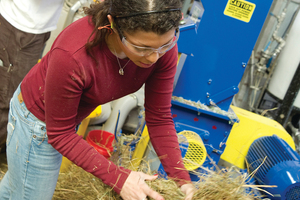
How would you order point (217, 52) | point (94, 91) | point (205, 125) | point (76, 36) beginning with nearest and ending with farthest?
1. point (76, 36)
2. point (94, 91)
3. point (217, 52)
4. point (205, 125)

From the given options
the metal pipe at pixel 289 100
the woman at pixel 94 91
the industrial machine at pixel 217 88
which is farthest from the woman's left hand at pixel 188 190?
the metal pipe at pixel 289 100

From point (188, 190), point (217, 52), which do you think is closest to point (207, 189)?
point (188, 190)

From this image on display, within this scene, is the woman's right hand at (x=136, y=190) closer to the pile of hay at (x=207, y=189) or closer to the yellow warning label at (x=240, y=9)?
the pile of hay at (x=207, y=189)

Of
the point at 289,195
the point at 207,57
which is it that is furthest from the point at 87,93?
the point at 289,195

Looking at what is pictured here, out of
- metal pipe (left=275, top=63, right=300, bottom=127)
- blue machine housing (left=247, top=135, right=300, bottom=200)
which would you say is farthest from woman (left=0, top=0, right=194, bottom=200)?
metal pipe (left=275, top=63, right=300, bottom=127)

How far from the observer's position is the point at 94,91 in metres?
1.14

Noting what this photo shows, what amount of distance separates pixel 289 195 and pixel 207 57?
47.2 inches

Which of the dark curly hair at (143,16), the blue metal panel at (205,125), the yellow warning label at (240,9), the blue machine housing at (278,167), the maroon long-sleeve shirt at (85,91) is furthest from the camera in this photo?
the blue metal panel at (205,125)

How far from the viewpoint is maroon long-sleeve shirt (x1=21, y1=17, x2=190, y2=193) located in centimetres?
101

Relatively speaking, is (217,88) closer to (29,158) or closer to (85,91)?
(85,91)

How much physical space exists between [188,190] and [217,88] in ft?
3.76

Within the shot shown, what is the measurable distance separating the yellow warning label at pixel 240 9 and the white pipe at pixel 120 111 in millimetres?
1578

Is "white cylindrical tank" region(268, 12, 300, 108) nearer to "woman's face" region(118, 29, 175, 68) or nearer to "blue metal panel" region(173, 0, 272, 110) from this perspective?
"blue metal panel" region(173, 0, 272, 110)

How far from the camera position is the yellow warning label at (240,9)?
1969 millimetres
